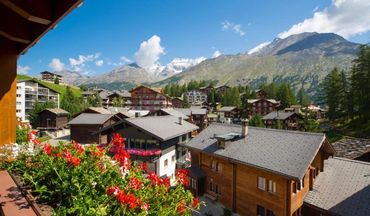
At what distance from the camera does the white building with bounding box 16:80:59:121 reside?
288 feet

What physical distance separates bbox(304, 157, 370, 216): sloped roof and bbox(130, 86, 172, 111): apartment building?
9723 cm

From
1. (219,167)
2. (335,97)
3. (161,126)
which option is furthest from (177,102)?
(219,167)

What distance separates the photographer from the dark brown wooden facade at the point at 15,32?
14.8ft

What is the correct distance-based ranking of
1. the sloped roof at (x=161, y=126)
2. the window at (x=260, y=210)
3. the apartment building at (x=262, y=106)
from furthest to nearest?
the apartment building at (x=262, y=106)
the sloped roof at (x=161, y=126)
the window at (x=260, y=210)

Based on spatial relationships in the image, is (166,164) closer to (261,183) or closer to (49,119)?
(261,183)

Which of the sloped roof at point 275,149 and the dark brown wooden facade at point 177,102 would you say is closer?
the sloped roof at point 275,149

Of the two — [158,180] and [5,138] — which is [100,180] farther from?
[5,138]

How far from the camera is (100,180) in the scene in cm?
611

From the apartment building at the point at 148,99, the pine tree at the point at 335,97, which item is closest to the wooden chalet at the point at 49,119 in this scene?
the apartment building at the point at 148,99

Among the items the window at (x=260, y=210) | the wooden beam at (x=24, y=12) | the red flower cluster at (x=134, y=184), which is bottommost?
the window at (x=260, y=210)

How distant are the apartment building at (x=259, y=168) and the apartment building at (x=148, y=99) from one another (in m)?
89.3

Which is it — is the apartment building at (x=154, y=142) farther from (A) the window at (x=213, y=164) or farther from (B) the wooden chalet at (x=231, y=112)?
(B) the wooden chalet at (x=231, y=112)

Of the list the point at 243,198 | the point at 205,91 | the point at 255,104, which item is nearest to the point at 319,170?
the point at 243,198

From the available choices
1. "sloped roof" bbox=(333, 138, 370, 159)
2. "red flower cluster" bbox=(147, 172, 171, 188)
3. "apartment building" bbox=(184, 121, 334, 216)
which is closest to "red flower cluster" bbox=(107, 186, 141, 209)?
"red flower cluster" bbox=(147, 172, 171, 188)
